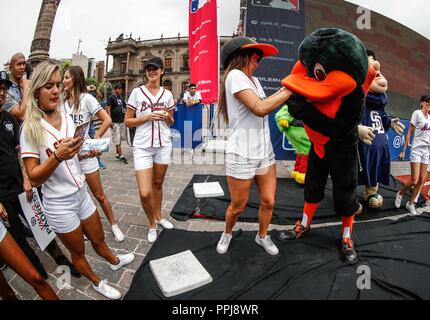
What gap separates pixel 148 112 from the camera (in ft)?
9.11

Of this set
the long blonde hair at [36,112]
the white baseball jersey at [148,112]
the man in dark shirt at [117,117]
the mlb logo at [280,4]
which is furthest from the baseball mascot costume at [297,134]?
the man in dark shirt at [117,117]

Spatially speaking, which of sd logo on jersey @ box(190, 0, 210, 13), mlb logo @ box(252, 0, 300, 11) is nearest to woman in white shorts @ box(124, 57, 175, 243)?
sd logo on jersey @ box(190, 0, 210, 13)

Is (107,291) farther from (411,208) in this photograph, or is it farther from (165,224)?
(411,208)

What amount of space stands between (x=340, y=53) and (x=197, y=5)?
224 inches

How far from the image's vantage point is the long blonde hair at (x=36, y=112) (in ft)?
5.17

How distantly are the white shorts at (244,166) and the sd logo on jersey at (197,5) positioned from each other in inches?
214

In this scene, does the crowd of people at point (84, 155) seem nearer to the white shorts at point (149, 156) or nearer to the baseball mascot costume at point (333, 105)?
the white shorts at point (149, 156)

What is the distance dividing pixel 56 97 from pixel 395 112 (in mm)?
22374

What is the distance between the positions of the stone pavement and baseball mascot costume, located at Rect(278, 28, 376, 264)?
4.01 feet

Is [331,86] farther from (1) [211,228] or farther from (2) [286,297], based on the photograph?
(1) [211,228]

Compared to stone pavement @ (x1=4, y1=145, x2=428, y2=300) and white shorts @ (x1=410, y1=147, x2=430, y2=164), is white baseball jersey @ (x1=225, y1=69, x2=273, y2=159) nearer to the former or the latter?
stone pavement @ (x1=4, y1=145, x2=428, y2=300)

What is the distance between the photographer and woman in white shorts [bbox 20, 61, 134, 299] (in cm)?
155

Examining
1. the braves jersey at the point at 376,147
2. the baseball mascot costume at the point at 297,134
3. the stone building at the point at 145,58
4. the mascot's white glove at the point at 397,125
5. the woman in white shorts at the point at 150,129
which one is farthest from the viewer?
the stone building at the point at 145,58

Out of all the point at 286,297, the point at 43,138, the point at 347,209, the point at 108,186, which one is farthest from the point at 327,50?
the point at 108,186
